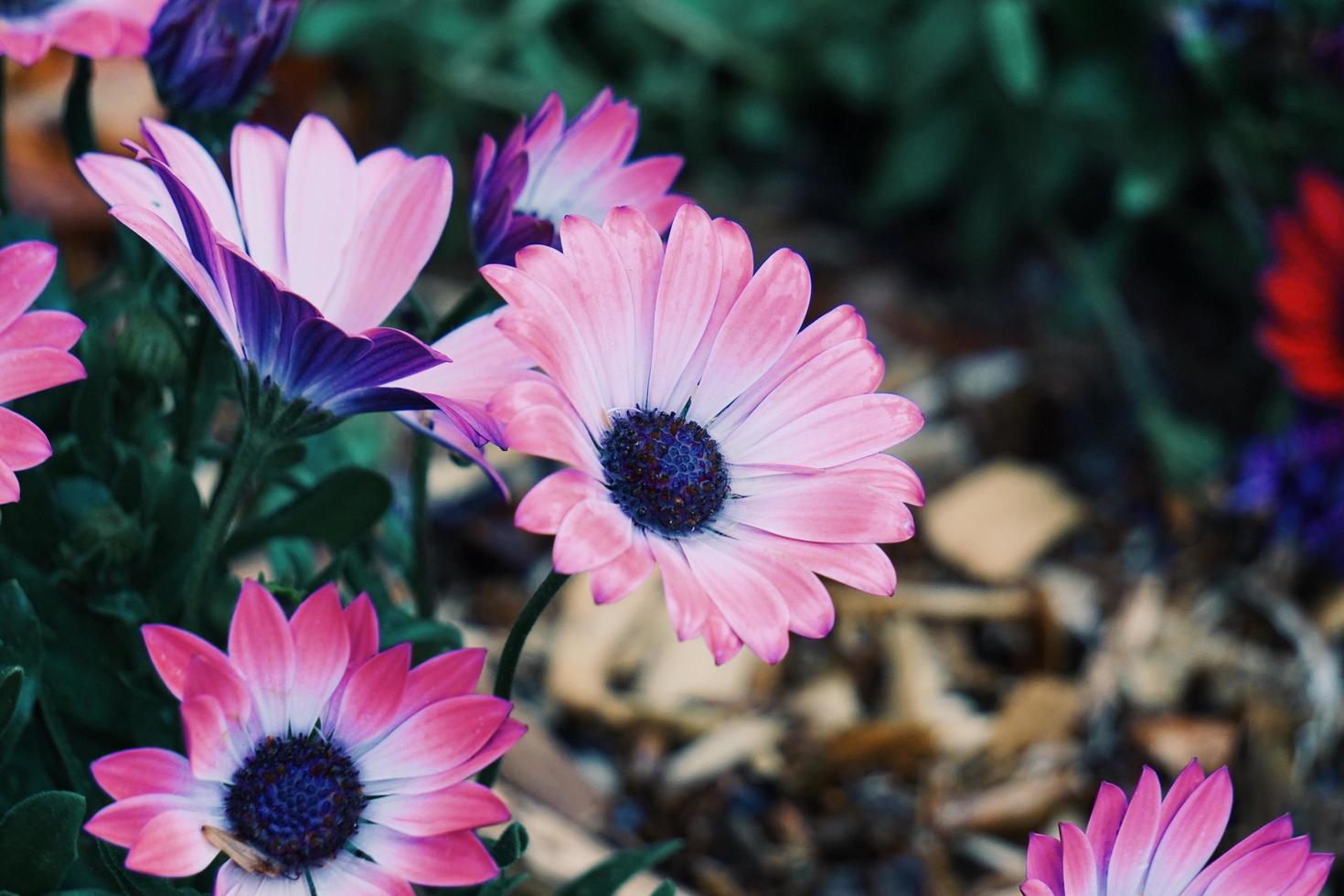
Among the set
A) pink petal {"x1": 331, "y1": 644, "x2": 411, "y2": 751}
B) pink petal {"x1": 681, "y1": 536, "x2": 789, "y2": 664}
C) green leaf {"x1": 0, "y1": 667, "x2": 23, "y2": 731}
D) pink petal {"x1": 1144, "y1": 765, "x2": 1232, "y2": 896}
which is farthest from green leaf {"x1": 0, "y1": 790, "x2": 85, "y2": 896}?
pink petal {"x1": 1144, "y1": 765, "x2": 1232, "y2": 896}

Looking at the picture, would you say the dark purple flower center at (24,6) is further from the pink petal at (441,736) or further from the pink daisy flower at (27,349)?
the pink petal at (441,736)

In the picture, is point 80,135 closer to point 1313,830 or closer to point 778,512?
point 778,512

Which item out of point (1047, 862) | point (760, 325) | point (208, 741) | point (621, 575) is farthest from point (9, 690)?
point (1047, 862)

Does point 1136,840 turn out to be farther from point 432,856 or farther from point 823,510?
point 432,856

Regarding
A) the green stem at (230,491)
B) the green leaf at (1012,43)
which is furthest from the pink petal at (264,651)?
the green leaf at (1012,43)

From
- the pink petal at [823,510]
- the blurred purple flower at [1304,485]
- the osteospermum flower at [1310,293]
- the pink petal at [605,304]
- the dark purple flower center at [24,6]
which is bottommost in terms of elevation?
the pink petal at [823,510]

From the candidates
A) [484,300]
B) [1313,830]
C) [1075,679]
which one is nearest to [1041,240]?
[1075,679]

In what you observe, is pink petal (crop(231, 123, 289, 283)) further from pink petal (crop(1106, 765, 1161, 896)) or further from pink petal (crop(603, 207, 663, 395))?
pink petal (crop(1106, 765, 1161, 896))
